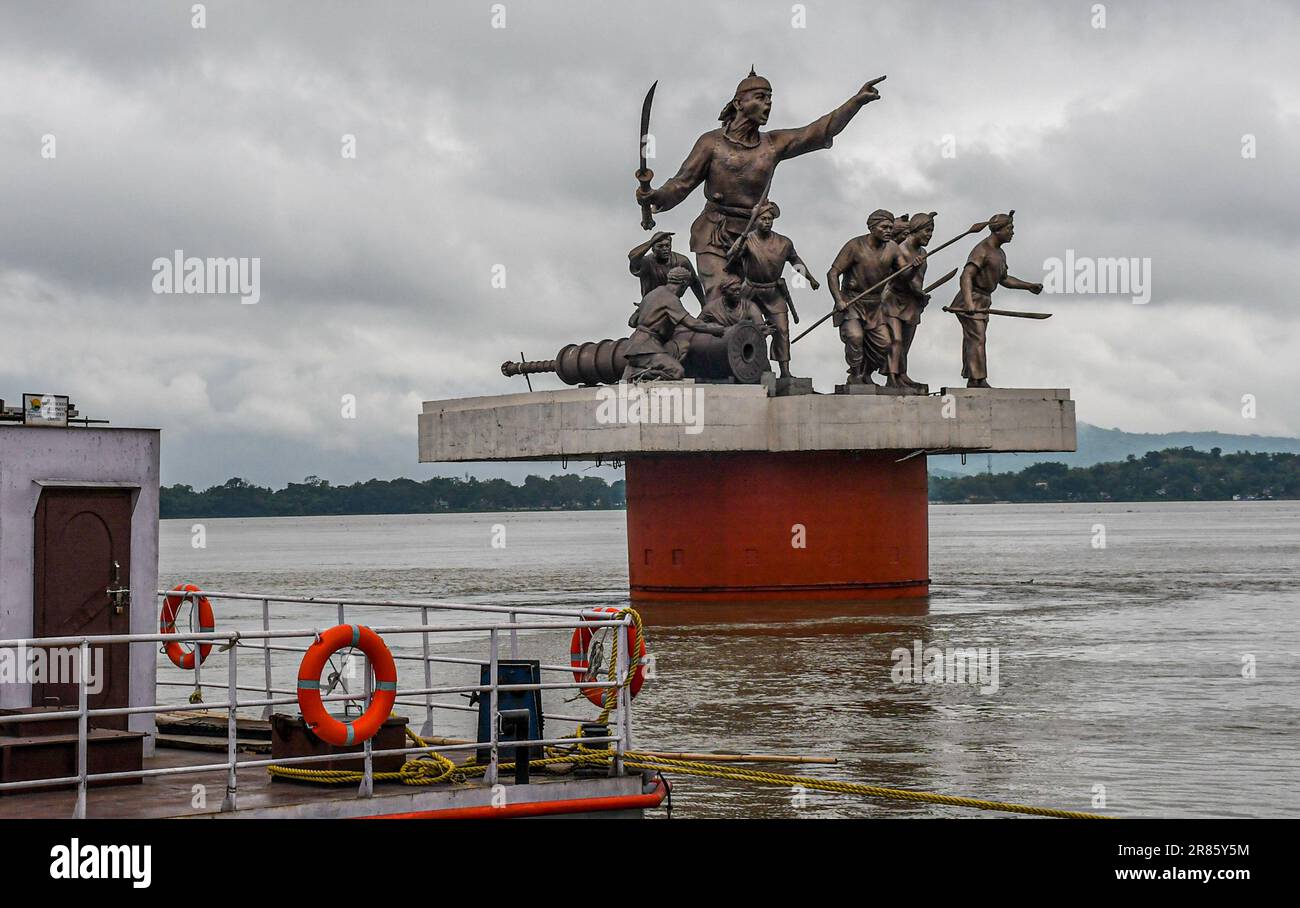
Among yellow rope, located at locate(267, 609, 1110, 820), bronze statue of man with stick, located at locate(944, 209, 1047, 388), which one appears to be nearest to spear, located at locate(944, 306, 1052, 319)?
bronze statue of man with stick, located at locate(944, 209, 1047, 388)

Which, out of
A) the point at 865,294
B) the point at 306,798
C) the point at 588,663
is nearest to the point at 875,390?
the point at 865,294

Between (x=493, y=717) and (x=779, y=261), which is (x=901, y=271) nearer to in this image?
(x=779, y=261)

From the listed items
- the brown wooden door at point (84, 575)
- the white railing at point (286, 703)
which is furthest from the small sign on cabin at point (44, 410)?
the white railing at point (286, 703)

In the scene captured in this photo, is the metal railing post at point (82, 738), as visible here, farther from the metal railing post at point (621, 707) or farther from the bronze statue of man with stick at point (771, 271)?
the bronze statue of man with stick at point (771, 271)

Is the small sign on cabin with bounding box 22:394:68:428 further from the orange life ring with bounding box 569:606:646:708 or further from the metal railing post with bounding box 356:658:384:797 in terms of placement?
the orange life ring with bounding box 569:606:646:708

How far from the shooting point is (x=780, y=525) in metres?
33.4

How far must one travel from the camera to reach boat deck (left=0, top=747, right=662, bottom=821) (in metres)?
10.1

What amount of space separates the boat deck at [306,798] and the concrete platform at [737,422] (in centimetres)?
1986

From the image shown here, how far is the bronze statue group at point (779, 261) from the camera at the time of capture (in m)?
34.1

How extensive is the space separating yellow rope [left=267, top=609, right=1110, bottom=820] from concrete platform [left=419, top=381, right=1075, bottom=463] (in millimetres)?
17580

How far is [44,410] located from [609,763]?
427cm

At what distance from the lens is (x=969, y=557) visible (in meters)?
69.1

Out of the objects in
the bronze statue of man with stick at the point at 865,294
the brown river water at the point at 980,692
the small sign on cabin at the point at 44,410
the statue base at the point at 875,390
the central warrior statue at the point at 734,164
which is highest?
the central warrior statue at the point at 734,164

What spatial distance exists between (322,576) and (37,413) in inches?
1921
